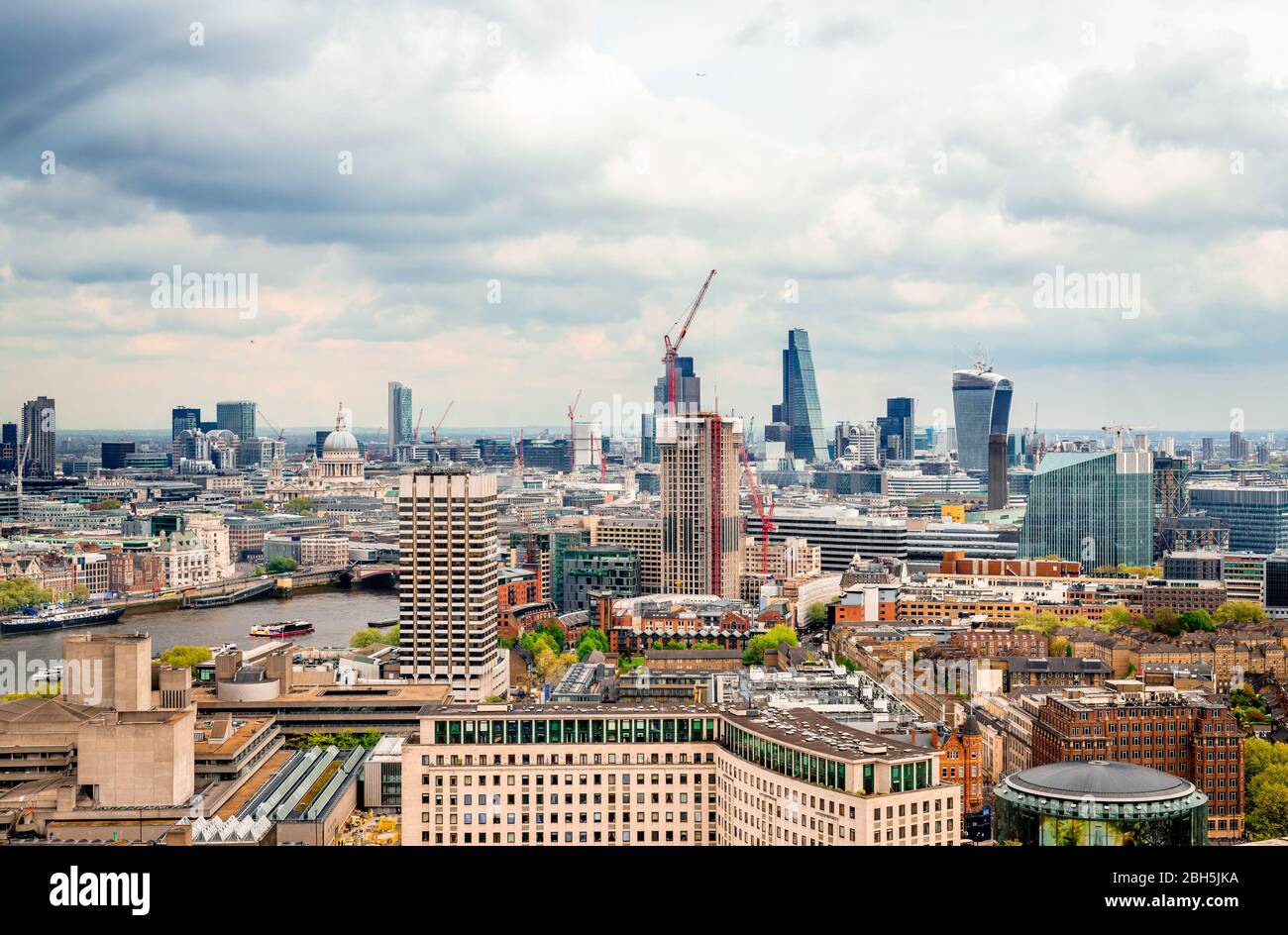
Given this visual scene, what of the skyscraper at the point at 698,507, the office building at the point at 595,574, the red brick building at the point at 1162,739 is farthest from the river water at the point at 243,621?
the red brick building at the point at 1162,739

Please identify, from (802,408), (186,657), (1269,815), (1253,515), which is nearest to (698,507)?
(186,657)

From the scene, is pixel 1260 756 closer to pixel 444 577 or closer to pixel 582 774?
pixel 582 774

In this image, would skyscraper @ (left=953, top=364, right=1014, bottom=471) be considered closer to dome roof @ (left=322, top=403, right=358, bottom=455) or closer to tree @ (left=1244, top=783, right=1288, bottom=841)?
dome roof @ (left=322, top=403, right=358, bottom=455)

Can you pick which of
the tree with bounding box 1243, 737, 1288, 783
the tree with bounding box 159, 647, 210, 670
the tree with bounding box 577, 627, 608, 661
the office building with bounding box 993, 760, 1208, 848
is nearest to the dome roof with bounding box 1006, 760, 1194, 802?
the office building with bounding box 993, 760, 1208, 848
